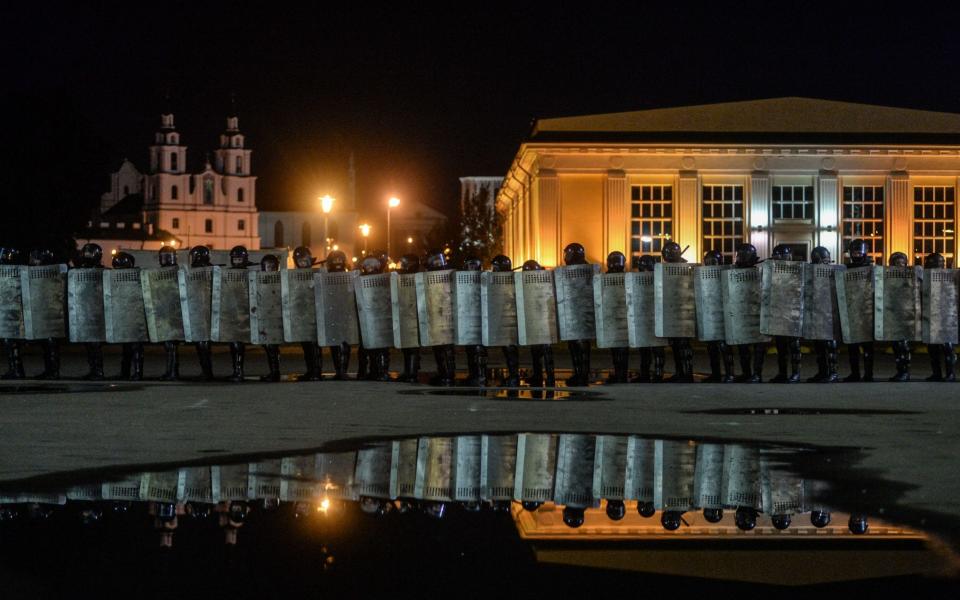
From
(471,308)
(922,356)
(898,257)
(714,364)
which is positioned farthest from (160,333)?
(922,356)

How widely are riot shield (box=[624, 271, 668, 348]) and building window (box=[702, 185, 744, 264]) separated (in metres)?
30.3

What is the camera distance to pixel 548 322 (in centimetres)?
2042

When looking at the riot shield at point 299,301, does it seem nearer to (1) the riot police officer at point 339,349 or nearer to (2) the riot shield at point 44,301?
(1) the riot police officer at point 339,349

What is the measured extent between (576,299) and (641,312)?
964 mm

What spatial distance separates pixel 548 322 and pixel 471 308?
44.9 inches

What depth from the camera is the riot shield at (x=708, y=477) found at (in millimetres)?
7829

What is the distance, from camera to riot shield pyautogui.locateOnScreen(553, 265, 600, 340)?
20359 millimetres

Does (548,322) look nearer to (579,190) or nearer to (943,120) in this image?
(579,190)

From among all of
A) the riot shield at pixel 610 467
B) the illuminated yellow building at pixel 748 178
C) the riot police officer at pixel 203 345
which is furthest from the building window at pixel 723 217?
the riot shield at pixel 610 467

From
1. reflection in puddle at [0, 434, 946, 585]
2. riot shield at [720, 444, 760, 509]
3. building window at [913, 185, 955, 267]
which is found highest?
building window at [913, 185, 955, 267]

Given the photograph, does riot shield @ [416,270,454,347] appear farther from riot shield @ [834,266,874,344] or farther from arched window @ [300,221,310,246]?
arched window @ [300,221,310,246]

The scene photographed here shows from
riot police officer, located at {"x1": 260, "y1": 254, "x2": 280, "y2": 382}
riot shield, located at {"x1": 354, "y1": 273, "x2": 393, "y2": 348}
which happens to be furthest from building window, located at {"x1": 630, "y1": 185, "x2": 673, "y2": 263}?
riot shield, located at {"x1": 354, "y1": 273, "x2": 393, "y2": 348}

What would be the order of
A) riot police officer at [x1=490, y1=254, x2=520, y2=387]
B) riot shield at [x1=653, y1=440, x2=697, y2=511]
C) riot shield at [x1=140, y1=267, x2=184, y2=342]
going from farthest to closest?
riot shield at [x1=140, y1=267, x2=184, y2=342], riot police officer at [x1=490, y1=254, x2=520, y2=387], riot shield at [x1=653, y1=440, x2=697, y2=511]

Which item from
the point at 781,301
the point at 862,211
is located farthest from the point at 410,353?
the point at 862,211
